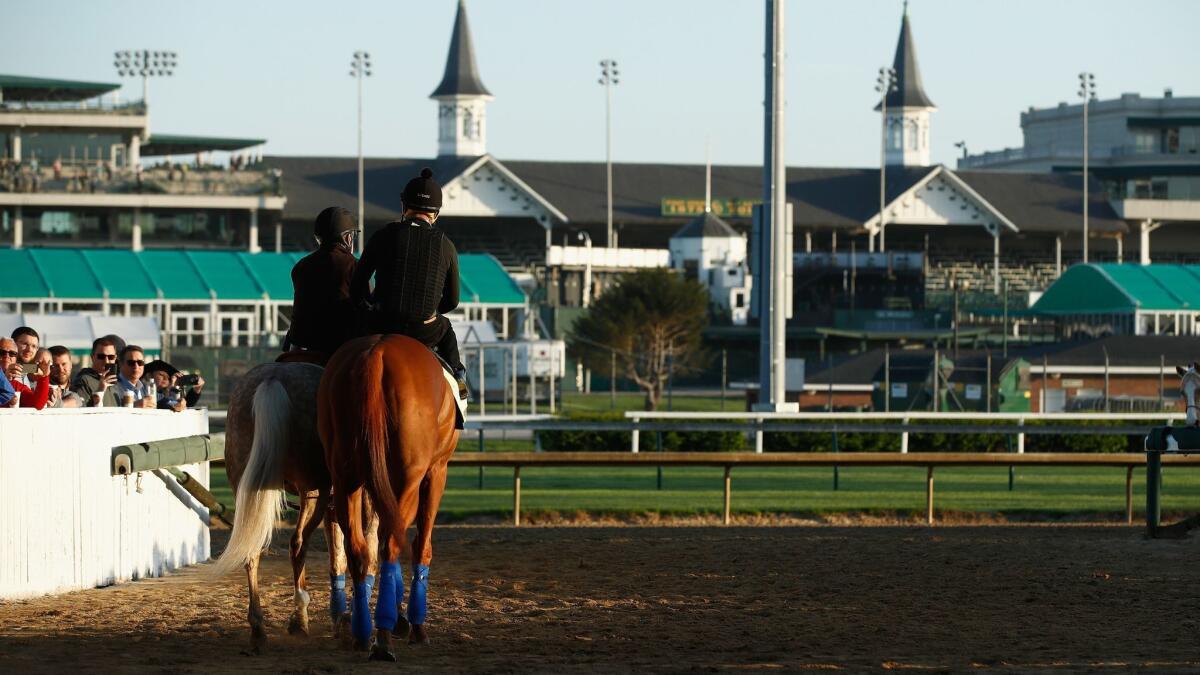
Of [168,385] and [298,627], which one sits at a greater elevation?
[168,385]

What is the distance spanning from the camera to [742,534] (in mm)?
17078

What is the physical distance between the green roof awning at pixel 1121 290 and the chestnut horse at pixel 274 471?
56460mm

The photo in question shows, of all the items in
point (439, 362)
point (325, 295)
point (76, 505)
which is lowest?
point (76, 505)

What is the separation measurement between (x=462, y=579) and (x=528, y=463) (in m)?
5.94

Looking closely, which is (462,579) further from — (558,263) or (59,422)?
(558,263)

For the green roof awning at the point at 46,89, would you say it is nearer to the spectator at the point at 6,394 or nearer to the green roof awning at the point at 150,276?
the green roof awning at the point at 150,276

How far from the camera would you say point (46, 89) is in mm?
75000

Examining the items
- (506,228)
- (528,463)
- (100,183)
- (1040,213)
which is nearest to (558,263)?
(506,228)

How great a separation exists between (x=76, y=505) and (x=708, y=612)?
4.02 m

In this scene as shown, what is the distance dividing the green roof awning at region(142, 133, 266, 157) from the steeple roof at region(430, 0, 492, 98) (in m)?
11.4

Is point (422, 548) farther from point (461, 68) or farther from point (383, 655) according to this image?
point (461, 68)

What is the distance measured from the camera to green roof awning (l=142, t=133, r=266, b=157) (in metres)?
82.0

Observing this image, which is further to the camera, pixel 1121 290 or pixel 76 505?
pixel 1121 290

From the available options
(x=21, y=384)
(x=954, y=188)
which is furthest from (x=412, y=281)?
(x=954, y=188)
